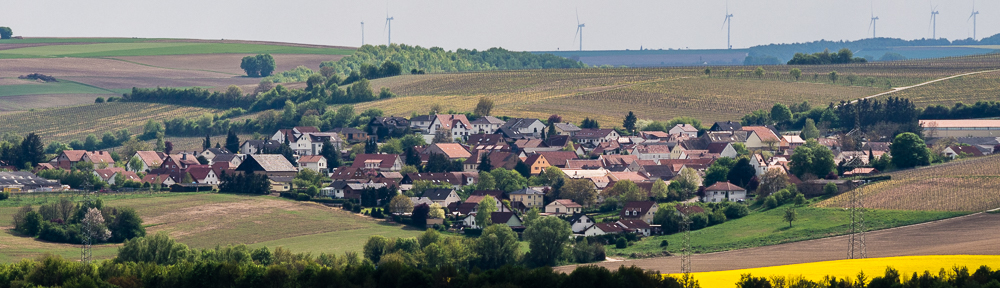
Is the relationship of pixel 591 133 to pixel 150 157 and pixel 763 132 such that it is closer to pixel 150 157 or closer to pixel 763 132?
pixel 763 132

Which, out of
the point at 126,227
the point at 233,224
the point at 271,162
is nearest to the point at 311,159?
the point at 271,162

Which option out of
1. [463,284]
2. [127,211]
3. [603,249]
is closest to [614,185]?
[603,249]

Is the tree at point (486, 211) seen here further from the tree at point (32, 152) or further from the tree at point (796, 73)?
the tree at point (796, 73)

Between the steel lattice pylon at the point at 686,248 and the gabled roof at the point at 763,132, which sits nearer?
the steel lattice pylon at the point at 686,248

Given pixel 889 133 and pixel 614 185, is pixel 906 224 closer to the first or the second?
pixel 614 185

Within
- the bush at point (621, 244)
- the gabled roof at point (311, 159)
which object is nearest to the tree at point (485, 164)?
the gabled roof at point (311, 159)
